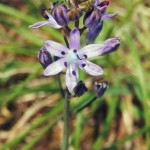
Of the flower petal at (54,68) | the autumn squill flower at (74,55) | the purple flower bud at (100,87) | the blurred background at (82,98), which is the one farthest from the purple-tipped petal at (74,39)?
the blurred background at (82,98)

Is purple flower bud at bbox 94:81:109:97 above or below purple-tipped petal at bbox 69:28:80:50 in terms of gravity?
Result: below

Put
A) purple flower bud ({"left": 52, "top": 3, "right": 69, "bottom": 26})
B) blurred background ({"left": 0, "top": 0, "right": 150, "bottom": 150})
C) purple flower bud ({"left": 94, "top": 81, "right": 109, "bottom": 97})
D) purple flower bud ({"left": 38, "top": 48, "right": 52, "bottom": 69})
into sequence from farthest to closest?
blurred background ({"left": 0, "top": 0, "right": 150, "bottom": 150})
purple flower bud ({"left": 94, "top": 81, "right": 109, "bottom": 97})
purple flower bud ({"left": 38, "top": 48, "right": 52, "bottom": 69})
purple flower bud ({"left": 52, "top": 3, "right": 69, "bottom": 26})

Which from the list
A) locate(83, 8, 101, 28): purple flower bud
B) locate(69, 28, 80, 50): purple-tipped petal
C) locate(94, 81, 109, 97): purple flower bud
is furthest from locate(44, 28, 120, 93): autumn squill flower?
locate(94, 81, 109, 97): purple flower bud

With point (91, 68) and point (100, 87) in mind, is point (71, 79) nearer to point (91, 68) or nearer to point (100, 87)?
point (91, 68)

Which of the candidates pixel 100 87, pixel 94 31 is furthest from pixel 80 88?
pixel 94 31

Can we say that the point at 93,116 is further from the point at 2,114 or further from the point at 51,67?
the point at 51,67

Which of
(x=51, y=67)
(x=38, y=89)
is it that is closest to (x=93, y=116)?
(x=38, y=89)

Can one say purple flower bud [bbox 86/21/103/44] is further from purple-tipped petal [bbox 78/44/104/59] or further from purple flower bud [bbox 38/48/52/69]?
purple flower bud [bbox 38/48/52/69]
